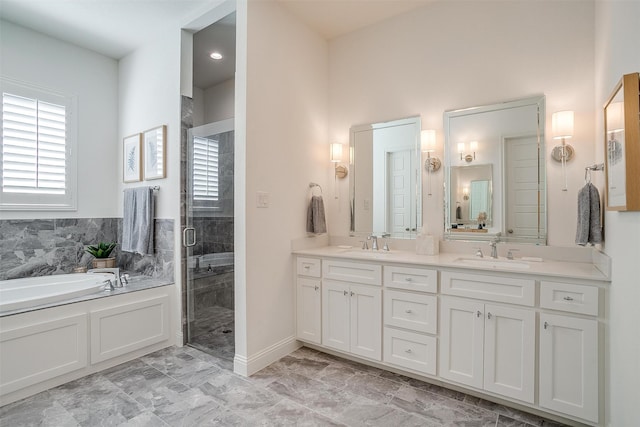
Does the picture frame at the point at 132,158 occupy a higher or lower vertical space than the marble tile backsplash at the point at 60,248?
higher

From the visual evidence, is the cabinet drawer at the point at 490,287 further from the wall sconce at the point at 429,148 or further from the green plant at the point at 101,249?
the green plant at the point at 101,249

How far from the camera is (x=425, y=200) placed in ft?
8.86

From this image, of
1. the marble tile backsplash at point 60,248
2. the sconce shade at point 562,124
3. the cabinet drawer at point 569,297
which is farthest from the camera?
the marble tile backsplash at point 60,248

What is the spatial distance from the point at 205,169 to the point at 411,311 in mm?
2065

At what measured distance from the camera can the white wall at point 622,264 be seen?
1.21 meters

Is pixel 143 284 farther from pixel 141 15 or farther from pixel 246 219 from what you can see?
pixel 141 15

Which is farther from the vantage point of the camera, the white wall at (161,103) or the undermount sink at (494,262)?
the white wall at (161,103)

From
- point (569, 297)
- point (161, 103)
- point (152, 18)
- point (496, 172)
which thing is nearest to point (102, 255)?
point (161, 103)

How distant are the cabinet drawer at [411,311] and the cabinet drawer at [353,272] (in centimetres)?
14

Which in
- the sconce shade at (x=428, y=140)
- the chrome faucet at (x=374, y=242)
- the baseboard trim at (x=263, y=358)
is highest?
the sconce shade at (x=428, y=140)

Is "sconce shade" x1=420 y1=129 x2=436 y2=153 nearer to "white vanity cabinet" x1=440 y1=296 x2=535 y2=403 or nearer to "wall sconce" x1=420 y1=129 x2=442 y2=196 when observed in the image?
"wall sconce" x1=420 y1=129 x2=442 y2=196

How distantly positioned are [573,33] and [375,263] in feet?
6.74

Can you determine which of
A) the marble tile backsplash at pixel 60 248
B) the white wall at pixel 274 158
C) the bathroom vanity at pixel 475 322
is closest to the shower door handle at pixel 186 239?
the marble tile backsplash at pixel 60 248

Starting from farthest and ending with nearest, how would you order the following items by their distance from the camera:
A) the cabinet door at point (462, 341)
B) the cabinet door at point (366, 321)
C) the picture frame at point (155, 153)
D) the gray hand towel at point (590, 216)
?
the picture frame at point (155, 153) → the cabinet door at point (366, 321) → the cabinet door at point (462, 341) → the gray hand towel at point (590, 216)
